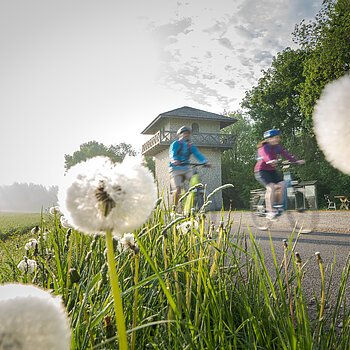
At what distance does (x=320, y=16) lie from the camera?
3369 cm

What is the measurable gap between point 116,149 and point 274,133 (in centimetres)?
7732

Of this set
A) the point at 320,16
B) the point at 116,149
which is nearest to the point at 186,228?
the point at 320,16

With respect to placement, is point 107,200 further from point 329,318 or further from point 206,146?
point 206,146

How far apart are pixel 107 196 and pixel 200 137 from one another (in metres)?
40.7

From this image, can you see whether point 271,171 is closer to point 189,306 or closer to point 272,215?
point 272,215

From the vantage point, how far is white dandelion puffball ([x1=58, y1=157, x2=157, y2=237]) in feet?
2.15

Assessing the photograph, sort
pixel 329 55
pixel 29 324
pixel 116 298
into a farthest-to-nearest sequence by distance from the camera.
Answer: pixel 329 55 < pixel 116 298 < pixel 29 324

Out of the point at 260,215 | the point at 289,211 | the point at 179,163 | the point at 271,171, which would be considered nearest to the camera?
the point at 271,171

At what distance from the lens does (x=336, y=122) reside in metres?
0.64

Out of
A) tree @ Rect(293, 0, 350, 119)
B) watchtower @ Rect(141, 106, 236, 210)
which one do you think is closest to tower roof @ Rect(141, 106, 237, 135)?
watchtower @ Rect(141, 106, 236, 210)

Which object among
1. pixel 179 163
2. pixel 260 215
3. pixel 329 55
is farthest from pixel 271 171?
pixel 329 55

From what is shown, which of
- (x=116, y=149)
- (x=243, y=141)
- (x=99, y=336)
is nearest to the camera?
(x=99, y=336)

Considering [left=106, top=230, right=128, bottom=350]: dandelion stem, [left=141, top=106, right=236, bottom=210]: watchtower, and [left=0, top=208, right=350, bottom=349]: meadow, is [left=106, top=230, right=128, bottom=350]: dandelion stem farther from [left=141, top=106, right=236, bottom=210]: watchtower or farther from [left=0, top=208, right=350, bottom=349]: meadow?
[left=141, top=106, right=236, bottom=210]: watchtower

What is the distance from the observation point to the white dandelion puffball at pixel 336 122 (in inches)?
24.1
